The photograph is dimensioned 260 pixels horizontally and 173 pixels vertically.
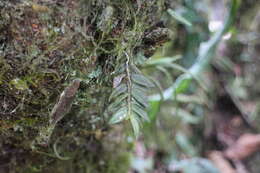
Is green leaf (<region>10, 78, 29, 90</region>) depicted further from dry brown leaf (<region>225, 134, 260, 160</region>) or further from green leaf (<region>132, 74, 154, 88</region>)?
dry brown leaf (<region>225, 134, 260, 160</region>)

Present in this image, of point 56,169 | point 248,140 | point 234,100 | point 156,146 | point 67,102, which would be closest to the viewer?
point 67,102

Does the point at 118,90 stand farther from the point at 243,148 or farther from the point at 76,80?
the point at 243,148

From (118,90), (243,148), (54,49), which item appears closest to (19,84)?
(54,49)

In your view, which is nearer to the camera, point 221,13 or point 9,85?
point 9,85

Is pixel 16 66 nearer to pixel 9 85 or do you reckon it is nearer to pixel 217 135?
pixel 9 85

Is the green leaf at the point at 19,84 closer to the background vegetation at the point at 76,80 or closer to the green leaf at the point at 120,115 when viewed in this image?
the background vegetation at the point at 76,80

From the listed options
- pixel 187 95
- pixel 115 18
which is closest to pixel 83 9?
pixel 115 18

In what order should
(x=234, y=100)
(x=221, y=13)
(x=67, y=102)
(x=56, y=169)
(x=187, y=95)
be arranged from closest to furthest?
1. (x=67, y=102)
2. (x=56, y=169)
3. (x=187, y=95)
4. (x=234, y=100)
5. (x=221, y=13)
